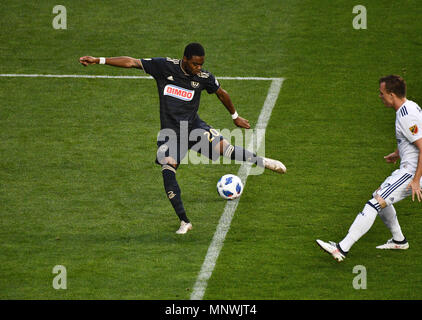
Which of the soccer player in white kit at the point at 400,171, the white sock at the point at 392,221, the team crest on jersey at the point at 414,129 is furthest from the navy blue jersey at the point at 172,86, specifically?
the team crest on jersey at the point at 414,129

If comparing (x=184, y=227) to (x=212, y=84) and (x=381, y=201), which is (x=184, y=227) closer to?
(x=212, y=84)

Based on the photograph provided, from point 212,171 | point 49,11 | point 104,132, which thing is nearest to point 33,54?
point 49,11

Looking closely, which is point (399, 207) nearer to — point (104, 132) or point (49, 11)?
point (104, 132)

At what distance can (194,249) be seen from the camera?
34.7 feet

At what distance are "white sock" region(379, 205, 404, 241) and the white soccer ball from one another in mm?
2232

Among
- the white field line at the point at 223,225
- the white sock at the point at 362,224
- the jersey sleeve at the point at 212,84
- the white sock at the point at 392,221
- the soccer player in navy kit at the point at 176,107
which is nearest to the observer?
the white field line at the point at 223,225

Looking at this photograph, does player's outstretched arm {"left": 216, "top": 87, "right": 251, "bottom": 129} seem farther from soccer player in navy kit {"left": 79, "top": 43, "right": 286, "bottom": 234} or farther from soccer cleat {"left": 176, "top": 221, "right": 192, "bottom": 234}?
soccer cleat {"left": 176, "top": 221, "right": 192, "bottom": 234}

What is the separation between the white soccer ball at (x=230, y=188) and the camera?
11.8 m

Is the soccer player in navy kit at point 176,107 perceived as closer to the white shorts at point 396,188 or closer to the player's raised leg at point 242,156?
the player's raised leg at point 242,156

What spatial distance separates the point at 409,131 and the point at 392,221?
1255 mm

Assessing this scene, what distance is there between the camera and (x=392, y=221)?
1035 cm

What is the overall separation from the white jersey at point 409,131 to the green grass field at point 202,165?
123 cm
